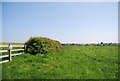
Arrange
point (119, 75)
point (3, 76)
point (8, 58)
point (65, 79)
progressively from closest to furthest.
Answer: point (65, 79)
point (3, 76)
point (119, 75)
point (8, 58)

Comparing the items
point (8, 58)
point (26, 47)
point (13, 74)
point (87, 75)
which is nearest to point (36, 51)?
point (26, 47)

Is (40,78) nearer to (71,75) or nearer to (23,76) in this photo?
(23,76)

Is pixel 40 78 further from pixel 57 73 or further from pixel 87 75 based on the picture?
pixel 87 75

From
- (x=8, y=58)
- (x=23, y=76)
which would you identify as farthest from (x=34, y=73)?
(x=8, y=58)

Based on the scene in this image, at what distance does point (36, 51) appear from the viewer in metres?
16.4

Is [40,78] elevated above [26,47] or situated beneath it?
situated beneath

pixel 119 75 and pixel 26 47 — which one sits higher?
pixel 26 47

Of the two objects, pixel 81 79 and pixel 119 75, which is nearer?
pixel 81 79

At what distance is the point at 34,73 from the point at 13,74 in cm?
124

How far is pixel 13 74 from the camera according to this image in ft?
27.5

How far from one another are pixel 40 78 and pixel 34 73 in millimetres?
960

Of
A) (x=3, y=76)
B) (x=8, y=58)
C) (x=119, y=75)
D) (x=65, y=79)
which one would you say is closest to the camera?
(x=65, y=79)

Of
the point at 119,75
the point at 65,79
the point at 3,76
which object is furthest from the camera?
the point at 119,75

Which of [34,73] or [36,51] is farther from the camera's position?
[36,51]
